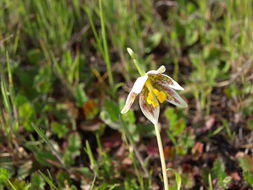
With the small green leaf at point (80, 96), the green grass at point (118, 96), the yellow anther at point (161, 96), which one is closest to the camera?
the yellow anther at point (161, 96)

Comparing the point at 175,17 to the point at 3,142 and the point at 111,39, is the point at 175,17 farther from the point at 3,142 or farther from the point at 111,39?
the point at 3,142

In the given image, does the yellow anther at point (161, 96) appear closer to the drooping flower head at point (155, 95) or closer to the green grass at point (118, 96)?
the drooping flower head at point (155, 95)

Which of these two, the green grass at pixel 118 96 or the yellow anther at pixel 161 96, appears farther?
the green grass at pixel 118 96

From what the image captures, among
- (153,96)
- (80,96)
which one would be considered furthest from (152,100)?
(80,96)

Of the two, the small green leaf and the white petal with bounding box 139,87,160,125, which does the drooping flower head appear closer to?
the white petal with bounding box 139,87,160,125

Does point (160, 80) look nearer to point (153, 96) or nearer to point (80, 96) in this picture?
point (153, 96)

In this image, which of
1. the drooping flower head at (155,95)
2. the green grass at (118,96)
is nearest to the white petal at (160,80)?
the drooping flower head at (155,95)
